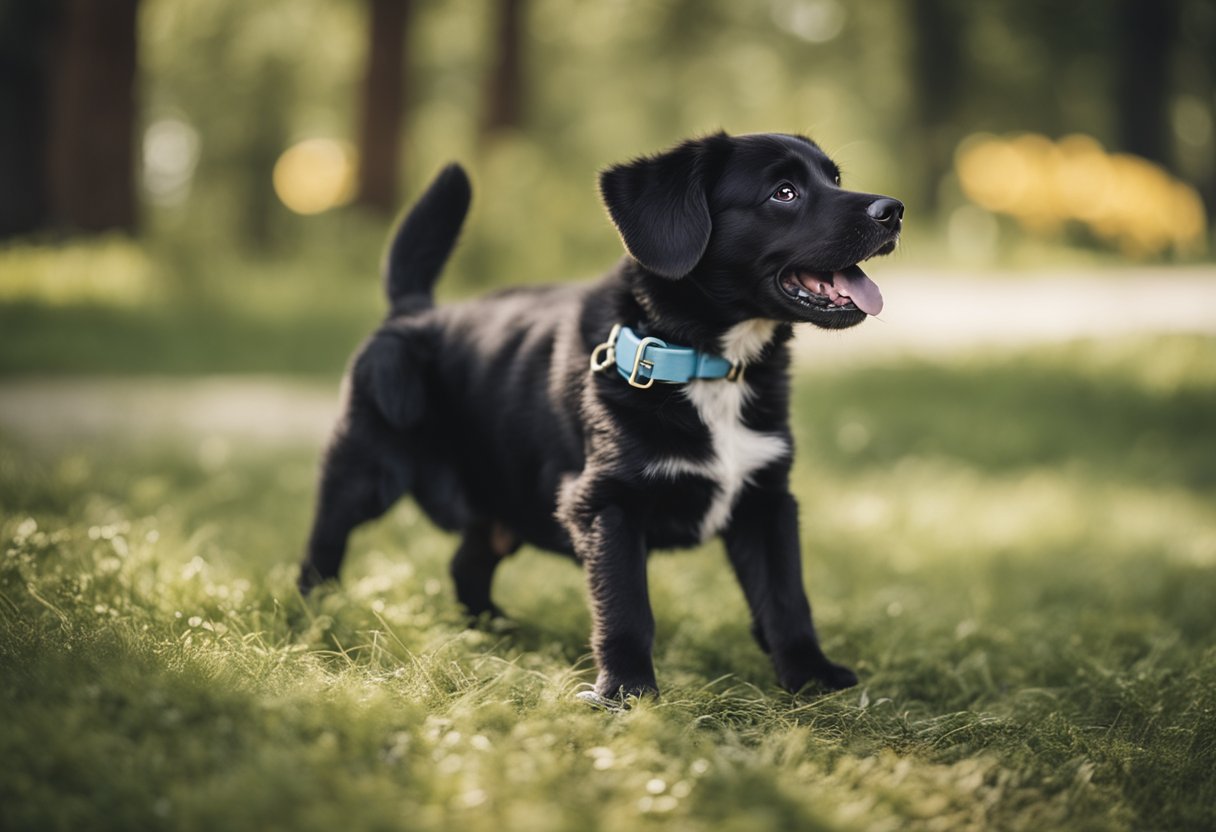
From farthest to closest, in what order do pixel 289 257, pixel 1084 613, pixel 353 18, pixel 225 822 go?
pixel 353 18 < pixel 289 257 < pixel 1084 613 < pixel 225 822

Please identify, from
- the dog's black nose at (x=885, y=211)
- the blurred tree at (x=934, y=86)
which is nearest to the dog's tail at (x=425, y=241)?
the dog's black nose at (x=885, y=211)

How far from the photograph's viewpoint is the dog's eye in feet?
10.2

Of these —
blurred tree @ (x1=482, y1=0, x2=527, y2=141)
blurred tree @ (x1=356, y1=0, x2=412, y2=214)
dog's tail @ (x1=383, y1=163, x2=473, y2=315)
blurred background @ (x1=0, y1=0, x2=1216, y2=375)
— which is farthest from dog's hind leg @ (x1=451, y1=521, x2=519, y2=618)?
blurred tree @ (x1=482, y1=0, x2=527, y2=141)

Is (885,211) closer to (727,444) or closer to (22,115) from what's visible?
(727,444)

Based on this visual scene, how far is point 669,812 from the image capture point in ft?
6.93

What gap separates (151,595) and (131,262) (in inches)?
317

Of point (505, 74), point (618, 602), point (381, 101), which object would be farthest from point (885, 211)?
point (505, 74)

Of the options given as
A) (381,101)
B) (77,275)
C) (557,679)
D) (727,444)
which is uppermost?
(381,101)

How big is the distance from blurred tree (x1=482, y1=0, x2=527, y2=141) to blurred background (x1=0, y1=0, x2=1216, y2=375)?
0.10 feet

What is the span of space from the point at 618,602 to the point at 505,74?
45.1 feet

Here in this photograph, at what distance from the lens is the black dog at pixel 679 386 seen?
9.58 feet

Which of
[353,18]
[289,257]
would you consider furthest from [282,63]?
[289,257]

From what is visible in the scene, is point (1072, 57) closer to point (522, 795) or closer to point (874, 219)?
point (874, 219)

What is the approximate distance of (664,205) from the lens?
9.91 ft
